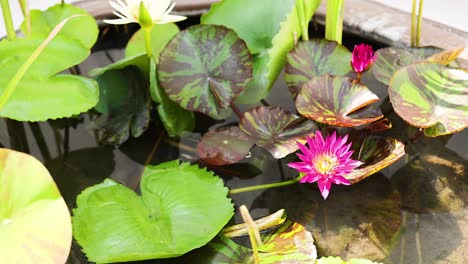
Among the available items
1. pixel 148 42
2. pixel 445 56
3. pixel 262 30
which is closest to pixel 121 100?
pixel 148 42

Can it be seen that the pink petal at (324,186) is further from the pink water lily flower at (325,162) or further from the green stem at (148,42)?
the green stem at (148,42)

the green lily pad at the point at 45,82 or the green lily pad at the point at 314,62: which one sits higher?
the green lily pad at the point at 45,82

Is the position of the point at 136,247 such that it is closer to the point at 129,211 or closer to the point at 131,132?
the point at 129,211

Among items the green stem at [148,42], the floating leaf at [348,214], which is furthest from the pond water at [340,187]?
the green stem at [148,42]

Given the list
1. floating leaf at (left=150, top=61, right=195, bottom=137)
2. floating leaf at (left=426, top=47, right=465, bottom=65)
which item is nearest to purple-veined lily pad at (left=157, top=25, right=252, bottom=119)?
floating leaf at (left=150, top=61, right=195, bottom=137)

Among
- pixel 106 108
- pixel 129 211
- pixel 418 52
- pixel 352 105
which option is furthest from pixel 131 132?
pixel 418 52

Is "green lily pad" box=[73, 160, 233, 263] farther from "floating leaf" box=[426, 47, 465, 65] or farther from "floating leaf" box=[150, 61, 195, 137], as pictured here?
"floating leaf" box=[426, 47, 465, 65]
